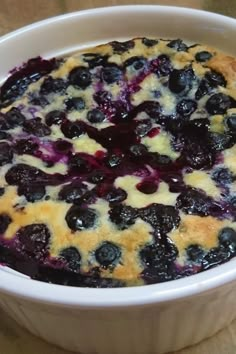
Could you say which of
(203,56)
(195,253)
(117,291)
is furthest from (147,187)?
(203,56)

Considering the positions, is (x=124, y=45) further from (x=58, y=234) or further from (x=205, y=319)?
(x=205, y=319)

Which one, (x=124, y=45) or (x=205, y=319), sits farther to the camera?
(x=124, y=45)

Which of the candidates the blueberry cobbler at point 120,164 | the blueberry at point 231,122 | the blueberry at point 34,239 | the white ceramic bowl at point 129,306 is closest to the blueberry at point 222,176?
the blueberry cobbler at point 120,164

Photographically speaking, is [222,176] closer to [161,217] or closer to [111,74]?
[161,217]

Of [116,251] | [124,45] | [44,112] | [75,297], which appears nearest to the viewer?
[75,297]

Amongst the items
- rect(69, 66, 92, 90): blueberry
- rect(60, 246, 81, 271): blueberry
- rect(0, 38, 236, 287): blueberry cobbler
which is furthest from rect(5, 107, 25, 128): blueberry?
rect(60, 246, 81, 271): blueberry

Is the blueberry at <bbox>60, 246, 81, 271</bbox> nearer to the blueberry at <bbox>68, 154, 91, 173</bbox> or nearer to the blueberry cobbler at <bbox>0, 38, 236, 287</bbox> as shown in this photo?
the blueberry cobbler at <bbox>0, 38, 236, 287</bbox>

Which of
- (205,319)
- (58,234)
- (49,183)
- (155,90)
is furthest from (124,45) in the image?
(205,319)
